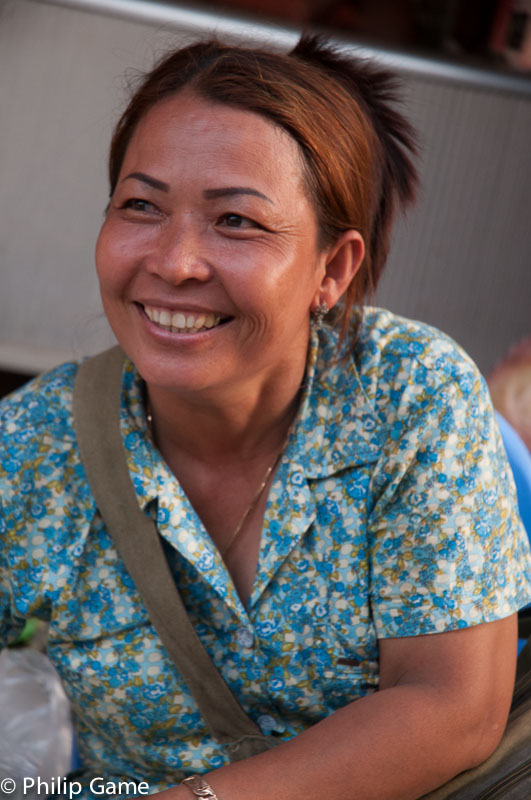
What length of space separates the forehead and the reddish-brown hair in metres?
0.02

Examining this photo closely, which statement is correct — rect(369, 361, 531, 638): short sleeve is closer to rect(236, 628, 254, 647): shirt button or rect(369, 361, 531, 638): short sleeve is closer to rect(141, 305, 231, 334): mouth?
rect(236, 628, 254, 647): shirt button

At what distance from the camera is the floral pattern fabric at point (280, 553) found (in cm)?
167

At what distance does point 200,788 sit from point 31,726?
2.33 ft

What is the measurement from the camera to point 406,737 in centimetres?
153

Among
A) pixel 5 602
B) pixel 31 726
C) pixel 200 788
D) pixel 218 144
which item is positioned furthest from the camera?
pixel 31 726

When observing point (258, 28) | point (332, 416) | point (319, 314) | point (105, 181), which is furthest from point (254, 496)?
point (258, 28)

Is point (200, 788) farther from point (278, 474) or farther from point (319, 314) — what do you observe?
point (319, 314)

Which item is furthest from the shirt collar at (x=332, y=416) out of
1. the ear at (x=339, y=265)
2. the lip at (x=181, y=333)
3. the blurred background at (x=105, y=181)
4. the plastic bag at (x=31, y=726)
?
the blurred background at (x=105, y=181)

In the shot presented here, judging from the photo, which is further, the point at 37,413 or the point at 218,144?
the point at 37,413

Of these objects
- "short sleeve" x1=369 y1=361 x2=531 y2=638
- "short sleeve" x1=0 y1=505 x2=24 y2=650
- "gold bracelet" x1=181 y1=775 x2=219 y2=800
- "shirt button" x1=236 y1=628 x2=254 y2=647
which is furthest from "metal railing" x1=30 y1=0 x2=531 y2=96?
"gold bracelet" x1=181 y1=775 x2=219 y2=800

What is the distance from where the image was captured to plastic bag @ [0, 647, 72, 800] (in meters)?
1.95

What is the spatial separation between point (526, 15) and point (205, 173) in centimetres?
384

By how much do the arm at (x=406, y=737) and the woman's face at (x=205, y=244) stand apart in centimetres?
59

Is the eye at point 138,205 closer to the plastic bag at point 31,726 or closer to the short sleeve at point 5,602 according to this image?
the short sleeve at point 5,602
